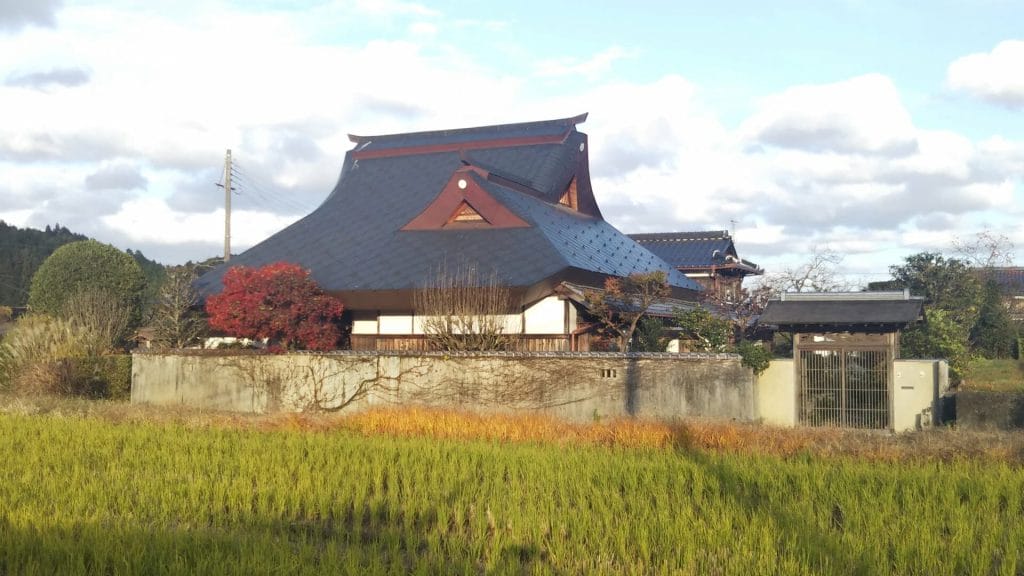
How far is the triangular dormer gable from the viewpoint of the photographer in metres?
26.2

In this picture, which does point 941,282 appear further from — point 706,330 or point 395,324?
point 395,324

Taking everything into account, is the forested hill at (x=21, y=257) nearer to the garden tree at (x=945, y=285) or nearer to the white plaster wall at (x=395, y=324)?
the white plaster wall at (x=395, y=324)

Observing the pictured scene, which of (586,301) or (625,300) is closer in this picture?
(586,301)

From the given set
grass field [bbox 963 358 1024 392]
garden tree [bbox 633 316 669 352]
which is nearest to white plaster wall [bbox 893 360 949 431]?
grass field [bbox 963 358 1024 392]

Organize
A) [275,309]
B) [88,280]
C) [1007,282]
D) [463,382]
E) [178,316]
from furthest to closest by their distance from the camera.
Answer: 1. [1007,282]
2. [88,280]
3. [178,316]
4. [275,309]
5. [463,382]

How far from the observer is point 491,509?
855cm

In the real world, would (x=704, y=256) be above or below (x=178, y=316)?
above

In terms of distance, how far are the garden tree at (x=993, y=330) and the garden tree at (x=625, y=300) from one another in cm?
1620

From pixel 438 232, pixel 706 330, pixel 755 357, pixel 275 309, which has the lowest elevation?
pixel 755 357

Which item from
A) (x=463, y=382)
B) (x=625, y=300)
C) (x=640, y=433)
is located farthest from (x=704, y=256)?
(x=640, y=433)

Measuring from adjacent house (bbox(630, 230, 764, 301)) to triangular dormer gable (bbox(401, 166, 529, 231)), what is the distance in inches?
635

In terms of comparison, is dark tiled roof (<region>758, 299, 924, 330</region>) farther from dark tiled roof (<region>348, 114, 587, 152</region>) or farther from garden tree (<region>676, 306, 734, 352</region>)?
dark tiled roof (<region>348, 114, 587, 152</region>)

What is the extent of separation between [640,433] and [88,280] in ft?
71.4

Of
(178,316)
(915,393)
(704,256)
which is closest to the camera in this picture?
(915,393)
